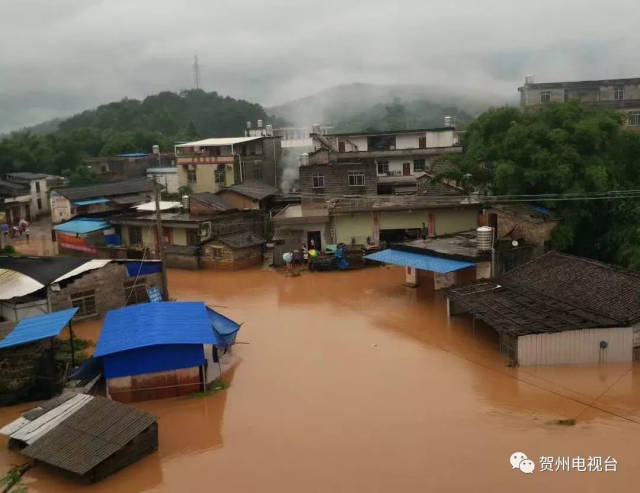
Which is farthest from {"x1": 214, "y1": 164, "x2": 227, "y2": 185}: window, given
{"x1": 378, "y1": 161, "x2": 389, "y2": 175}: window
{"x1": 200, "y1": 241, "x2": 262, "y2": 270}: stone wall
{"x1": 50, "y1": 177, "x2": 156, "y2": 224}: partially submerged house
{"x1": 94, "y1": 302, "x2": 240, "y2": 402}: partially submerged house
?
{"x1": 94, "y1": 302, "x2": 240, "y2": 402}: partially submerged house

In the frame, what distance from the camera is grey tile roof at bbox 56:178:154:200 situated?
1516 inches

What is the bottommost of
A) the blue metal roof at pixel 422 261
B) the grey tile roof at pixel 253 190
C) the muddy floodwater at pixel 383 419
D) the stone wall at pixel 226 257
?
the muddy floodwater at pixel 383 419

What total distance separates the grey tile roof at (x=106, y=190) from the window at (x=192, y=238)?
1277 cm

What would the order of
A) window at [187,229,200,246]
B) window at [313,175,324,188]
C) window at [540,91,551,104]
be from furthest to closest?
window at [540,91,551,104] < window at [313,175,324,188] < window at [187,229,200,246]

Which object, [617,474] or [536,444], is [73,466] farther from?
[617,474]

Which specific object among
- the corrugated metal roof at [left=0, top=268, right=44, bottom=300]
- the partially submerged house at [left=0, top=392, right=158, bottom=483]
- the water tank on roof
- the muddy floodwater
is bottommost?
the muddy floodwater

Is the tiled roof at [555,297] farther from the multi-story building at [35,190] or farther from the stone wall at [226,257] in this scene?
the multi-story building at [35,190]

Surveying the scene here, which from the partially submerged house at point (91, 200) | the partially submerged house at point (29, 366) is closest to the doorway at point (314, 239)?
the partially submerged house at point (91, 200)

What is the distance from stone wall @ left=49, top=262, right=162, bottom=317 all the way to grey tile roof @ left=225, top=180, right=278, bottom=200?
12465 millimetres

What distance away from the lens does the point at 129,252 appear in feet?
101

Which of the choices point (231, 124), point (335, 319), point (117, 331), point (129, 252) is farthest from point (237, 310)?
point (231, 124)

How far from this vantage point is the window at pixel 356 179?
33.1 meters

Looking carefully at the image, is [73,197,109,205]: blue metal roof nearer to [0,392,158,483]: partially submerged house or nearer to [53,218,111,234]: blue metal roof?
[53,218,111,234]: blue metal roof

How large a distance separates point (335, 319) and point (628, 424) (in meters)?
10.1
